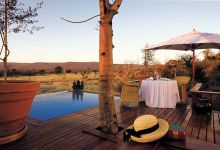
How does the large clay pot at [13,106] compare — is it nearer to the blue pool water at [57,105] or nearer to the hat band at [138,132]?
the hat band at [138,132]

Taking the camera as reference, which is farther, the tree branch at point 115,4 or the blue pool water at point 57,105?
the blue pool water at point 57,105

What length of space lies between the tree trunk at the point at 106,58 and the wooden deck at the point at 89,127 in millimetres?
520

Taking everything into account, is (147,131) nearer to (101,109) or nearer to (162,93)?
(101,109)

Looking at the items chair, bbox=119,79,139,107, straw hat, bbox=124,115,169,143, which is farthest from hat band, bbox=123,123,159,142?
chair, bbox=119,79,139,107

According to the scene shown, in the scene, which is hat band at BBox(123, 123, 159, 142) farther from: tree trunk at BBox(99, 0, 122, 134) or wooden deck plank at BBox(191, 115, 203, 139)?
wooden deck plank at BBox(191, 115, 203, 139)

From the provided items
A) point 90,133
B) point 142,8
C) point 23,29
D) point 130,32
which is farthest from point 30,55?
point 90,133

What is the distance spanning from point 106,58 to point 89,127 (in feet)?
4.77

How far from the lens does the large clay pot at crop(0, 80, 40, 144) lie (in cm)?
254

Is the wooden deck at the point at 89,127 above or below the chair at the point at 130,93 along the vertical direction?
below

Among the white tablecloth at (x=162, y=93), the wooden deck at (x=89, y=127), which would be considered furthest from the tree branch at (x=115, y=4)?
the white tablecloth at (x=162, y=93)

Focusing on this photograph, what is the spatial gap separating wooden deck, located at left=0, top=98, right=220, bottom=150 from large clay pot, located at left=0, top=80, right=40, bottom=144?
0.54ft

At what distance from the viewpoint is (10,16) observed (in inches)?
150

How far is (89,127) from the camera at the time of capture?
344 cm

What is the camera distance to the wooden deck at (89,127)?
260cm
